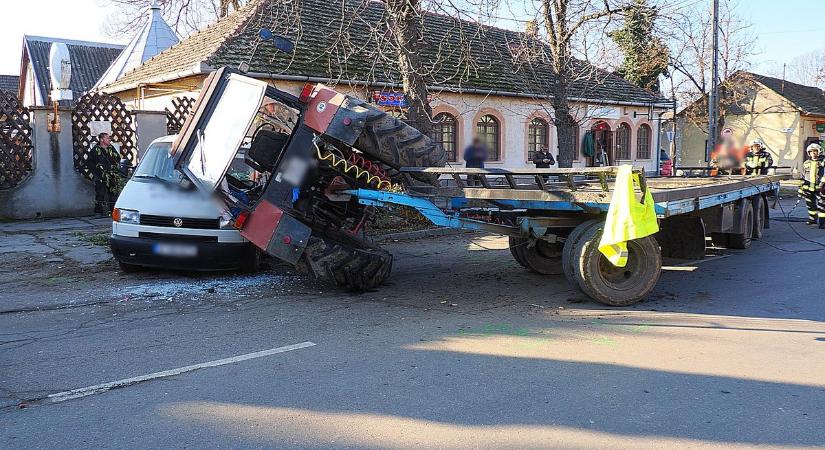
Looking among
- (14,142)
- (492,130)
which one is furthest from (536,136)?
(14,142)

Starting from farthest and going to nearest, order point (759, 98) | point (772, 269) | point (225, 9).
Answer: point (759, 98), point (225, 9), point (772, 269)

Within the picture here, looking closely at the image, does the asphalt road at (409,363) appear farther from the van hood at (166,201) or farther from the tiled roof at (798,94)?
the tiled roof at (798,94)

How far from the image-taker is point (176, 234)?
26.8 ft

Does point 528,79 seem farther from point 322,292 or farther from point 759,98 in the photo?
point 759,98

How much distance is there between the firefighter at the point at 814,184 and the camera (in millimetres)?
14220

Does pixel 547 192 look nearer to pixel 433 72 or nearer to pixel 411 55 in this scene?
pixel 411 55

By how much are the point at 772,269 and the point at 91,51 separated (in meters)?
36.4

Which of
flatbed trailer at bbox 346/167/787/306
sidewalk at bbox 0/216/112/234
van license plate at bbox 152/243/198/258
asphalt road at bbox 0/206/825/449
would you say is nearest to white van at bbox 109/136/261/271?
van license plate at bbox 152/243/198/258

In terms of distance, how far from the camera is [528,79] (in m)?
19.4

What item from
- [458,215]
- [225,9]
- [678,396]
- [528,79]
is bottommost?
[678,396]

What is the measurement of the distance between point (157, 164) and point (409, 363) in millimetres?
5423

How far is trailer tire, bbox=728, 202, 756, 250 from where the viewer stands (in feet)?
37.0

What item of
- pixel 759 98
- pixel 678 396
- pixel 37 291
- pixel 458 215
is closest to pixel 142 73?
pixel 37 291

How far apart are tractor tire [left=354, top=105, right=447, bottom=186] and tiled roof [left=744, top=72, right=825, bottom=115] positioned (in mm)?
35357
